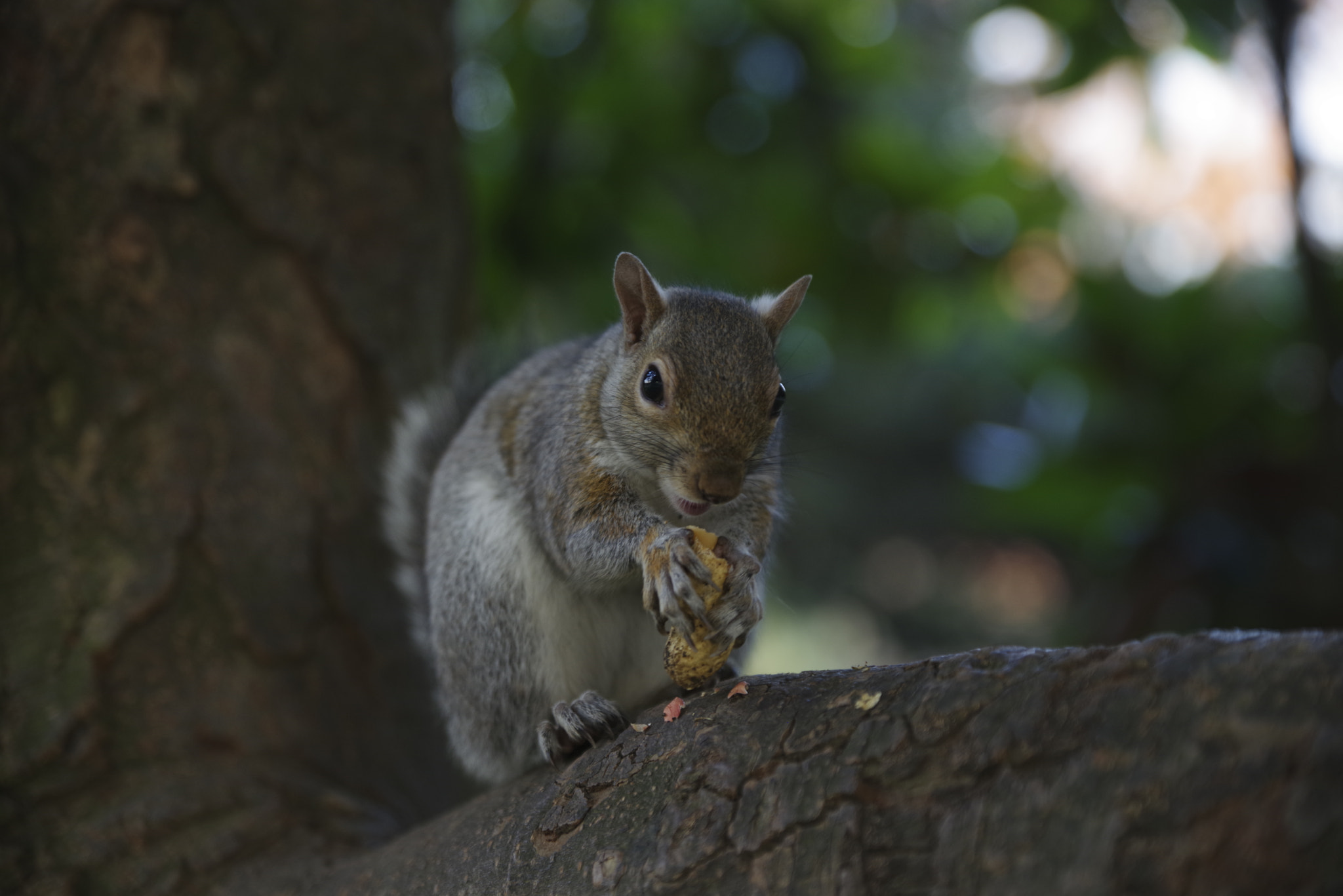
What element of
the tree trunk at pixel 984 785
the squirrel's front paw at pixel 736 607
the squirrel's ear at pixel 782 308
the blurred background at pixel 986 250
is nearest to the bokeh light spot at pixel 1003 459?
the blurred background at pixel 986 250

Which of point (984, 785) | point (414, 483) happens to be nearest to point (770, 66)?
point (414, 483)

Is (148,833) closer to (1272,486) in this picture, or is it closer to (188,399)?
(188,399)

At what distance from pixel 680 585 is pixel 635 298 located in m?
0.69

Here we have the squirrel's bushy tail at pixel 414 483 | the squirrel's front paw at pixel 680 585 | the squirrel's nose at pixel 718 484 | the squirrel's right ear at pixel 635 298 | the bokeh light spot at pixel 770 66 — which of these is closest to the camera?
the squirrel's front paw at pixel 680 585

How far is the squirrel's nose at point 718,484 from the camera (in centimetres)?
167

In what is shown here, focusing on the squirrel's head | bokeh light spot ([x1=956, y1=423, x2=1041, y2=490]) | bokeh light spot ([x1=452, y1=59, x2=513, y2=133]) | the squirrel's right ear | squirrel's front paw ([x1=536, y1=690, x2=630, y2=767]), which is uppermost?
bokeh light spot ([x1=452, y1=59, x2=513, y2=133])

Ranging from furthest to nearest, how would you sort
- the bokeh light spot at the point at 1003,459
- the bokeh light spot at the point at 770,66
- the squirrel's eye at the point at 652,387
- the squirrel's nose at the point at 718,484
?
1. the bokeh light spot at the point at 770,66
2. the bokeh light spot at the point at 1003,459
3. the squirrel's eye at the point at 652,387
4. the squirrel's nose at the point at 718,484

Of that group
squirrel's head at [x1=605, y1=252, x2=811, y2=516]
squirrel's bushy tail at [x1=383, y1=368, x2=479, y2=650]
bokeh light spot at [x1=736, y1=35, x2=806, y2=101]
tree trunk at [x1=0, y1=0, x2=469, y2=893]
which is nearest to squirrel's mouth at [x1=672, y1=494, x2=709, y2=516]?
squirrel's head at [x1=605, y1=252, x2=811, y2=516]

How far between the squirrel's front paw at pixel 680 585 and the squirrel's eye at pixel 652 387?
34cm

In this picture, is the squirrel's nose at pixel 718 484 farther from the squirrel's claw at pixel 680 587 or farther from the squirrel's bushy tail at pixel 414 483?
the squirrel's bushy tail at pixel 414 483

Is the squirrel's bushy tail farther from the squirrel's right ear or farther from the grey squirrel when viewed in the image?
the squirrel's right ear

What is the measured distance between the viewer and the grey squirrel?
1727mm

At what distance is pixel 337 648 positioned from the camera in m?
2.31

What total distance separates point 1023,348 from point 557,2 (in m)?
1.93
